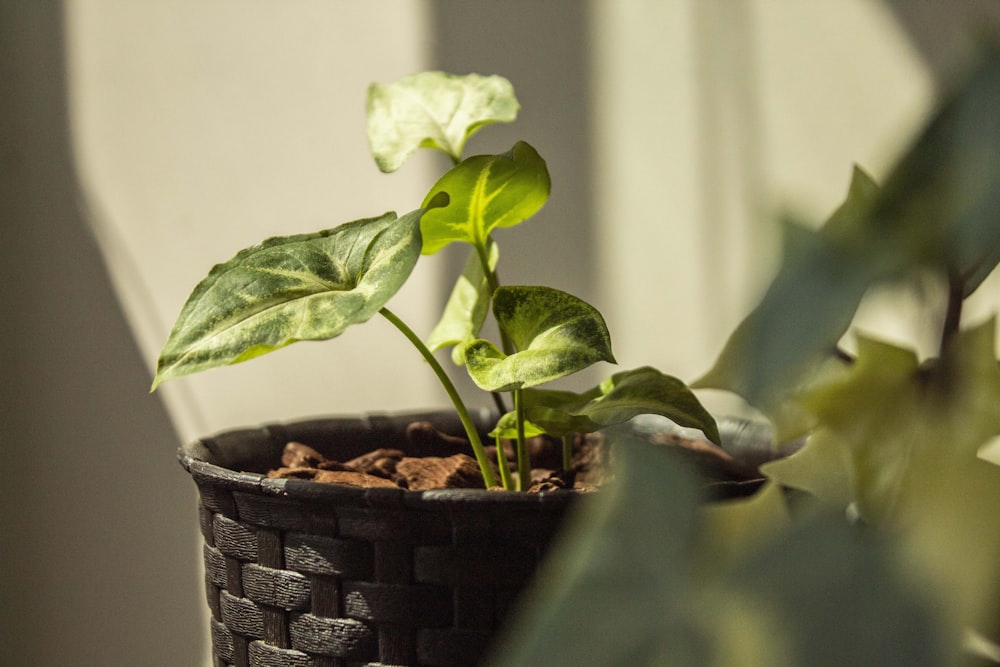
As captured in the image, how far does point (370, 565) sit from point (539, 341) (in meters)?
0.14

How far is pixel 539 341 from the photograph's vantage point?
18.5 inches

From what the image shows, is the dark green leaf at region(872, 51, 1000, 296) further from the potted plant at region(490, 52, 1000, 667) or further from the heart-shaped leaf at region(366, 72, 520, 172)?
the heart-shaped leaf at region(366, 72, 520, 172)

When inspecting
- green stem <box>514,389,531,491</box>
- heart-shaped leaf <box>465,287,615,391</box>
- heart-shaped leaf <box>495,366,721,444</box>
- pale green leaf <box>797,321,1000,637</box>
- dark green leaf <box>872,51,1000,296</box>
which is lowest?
green stem <box>514,389,531,491</box>

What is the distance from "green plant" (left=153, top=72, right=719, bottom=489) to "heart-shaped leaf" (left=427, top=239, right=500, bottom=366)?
0.05 ft

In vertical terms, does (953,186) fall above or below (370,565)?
above

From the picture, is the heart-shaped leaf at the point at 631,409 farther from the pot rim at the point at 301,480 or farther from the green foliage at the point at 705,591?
the green foliage at the point at 705,591

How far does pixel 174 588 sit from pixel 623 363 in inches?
28.5

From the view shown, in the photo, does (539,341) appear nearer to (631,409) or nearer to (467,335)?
(631,409)

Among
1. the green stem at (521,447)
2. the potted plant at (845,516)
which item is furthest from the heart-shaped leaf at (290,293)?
the potted plant at (845,516)

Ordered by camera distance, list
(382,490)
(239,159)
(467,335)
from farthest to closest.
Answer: (239,159) < (467,335) < (382,490)

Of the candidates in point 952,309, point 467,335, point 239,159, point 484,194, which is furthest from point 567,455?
point 239,159

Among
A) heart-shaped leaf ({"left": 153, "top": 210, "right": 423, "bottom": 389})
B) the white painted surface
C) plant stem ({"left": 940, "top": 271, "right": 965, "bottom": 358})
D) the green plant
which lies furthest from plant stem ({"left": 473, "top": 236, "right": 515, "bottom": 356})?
the white painted surface

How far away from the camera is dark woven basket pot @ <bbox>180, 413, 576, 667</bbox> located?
0.40 metres

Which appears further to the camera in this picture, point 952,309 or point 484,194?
point 484,194
